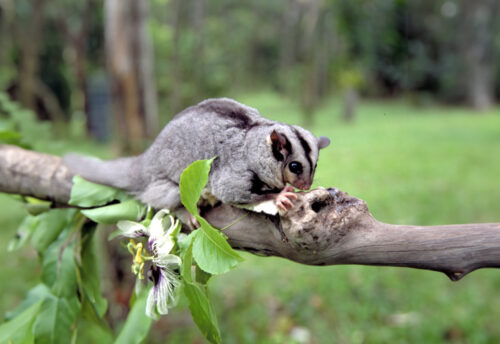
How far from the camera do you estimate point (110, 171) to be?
6.75ft

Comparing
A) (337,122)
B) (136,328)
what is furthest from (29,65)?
(136,328)

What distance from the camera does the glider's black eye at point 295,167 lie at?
1.71 m

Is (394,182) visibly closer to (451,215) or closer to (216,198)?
(451,215)

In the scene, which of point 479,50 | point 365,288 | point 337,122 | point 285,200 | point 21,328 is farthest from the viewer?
point 479,50

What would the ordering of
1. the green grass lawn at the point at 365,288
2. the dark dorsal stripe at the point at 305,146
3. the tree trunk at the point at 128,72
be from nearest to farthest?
the dark dorsal stripe at the point at 305,146, the green grass lawn at the point at 365,288, the tree trunk at the point at 128,72

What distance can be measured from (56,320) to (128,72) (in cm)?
248

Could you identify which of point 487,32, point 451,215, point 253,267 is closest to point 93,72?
point 253,267

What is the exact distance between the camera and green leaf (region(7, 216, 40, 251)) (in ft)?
7.25

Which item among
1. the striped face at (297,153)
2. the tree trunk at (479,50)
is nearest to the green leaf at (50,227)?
the striped face at (297,153)

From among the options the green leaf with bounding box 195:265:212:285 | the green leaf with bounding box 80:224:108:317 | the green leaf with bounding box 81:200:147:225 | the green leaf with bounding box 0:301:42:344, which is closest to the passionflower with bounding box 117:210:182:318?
the green leaf with bounding box 195:265:212:285

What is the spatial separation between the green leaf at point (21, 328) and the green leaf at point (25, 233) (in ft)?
1.41

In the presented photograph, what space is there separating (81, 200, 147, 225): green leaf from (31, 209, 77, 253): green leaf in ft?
1.37

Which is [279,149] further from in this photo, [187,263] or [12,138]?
[12,138]

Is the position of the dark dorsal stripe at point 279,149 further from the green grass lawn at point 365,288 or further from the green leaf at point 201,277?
the green grass lawn at point 365,288
